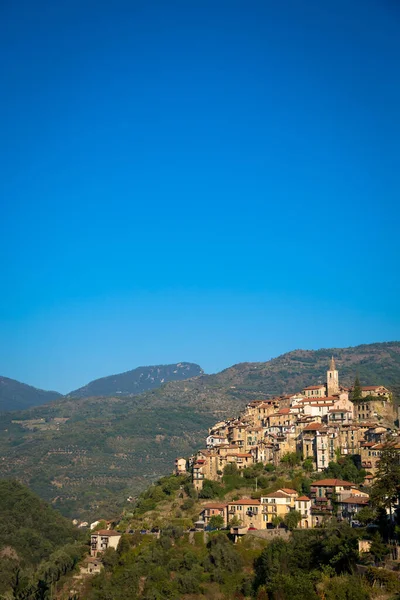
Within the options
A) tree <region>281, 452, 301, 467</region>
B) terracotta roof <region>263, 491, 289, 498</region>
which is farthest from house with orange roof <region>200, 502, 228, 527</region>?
tree <region>281, 452, 301, 467</region>

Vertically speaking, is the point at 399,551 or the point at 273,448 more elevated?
the point at 273,448

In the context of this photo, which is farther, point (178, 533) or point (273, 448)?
point (273, 448)

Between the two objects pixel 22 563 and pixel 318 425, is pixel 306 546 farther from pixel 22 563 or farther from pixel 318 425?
pixel 22 563

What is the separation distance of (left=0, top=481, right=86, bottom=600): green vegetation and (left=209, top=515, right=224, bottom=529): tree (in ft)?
38.1

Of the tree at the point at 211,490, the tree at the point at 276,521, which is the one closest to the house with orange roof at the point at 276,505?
the tree at the point at 276,521

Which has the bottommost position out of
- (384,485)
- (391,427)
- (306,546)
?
(306,546)

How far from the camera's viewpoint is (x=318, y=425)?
201 ft

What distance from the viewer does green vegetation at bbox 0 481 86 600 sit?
5706 centimetres

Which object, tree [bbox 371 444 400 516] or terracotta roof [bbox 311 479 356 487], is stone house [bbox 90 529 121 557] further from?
tree [bbox 371 444 400 516]

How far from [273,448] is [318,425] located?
4.11 metres

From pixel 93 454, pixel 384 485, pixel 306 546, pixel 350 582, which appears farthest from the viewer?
pixel 93 454

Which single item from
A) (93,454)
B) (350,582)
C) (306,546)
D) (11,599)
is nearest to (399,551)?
(350,582)

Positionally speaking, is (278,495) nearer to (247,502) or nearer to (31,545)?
(247,502)

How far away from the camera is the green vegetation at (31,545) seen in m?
57.1
